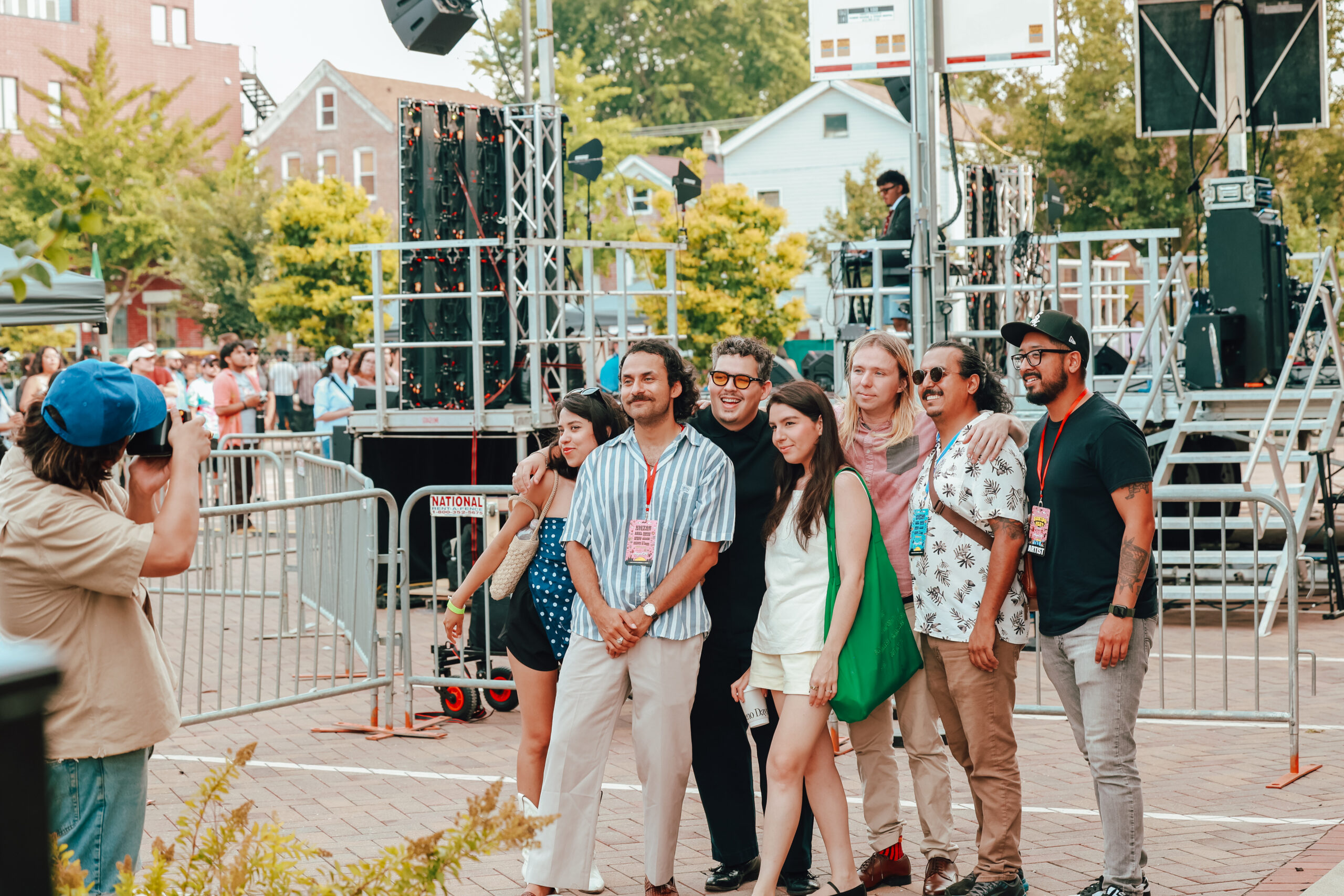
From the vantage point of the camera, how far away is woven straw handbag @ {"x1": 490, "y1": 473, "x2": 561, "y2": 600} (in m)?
5.23

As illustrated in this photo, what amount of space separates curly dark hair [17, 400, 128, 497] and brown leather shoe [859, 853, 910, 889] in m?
3.06

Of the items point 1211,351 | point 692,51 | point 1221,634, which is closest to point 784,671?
point 1221,634

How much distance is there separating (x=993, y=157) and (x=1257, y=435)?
73.4 feet

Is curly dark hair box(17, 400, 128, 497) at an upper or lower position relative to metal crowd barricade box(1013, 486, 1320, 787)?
upper

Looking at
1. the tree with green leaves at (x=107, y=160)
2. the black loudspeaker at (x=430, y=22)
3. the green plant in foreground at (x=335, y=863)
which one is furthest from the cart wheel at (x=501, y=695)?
the tree with green leaves at (x=107, y=160)

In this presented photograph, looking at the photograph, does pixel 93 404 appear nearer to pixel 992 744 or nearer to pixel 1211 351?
pixel 992 744

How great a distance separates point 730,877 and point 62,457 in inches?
113

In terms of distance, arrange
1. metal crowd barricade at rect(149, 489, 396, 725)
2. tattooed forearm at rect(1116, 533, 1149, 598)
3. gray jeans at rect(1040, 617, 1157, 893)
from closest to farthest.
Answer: tattooed forearm at rect(1116, 533, 1149, 598) → gray jeans at rect(1040, 617, 1157, 893) → metal crowd barricade at rect(149, 489, 396, 725)

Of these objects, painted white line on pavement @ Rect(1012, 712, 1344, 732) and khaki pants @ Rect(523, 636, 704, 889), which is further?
painted white line on pavement @ Rect(1012, 712, 1344, 732)

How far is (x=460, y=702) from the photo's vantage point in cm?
765

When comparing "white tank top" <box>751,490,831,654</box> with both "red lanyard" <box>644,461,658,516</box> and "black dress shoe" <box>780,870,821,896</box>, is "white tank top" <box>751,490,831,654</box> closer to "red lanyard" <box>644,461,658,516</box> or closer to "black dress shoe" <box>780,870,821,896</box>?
"red lanyard" <box>644,461,658,516</box>

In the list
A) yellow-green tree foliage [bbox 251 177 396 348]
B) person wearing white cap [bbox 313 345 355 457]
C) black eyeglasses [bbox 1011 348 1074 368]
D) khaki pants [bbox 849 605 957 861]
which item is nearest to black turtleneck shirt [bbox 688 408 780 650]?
khaki pants [bbox 849 605 957 861]

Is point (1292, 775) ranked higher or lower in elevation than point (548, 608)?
lower

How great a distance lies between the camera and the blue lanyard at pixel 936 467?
190 inches
